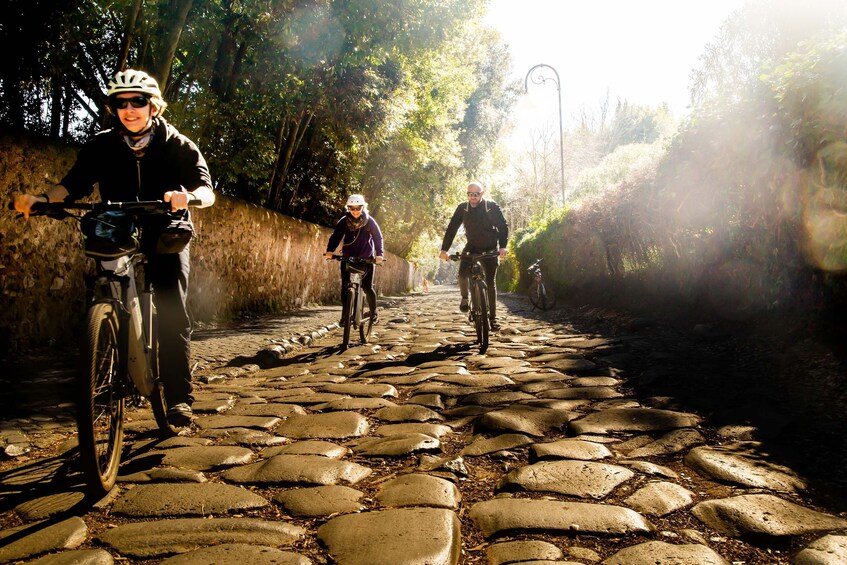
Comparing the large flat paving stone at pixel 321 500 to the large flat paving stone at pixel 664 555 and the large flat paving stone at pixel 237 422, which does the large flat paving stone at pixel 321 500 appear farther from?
the large flat paving stone at pixel 237 422

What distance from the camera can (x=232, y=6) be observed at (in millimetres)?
8734

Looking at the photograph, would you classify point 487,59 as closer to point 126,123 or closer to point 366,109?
point 366,109

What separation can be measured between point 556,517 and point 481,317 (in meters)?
4.67

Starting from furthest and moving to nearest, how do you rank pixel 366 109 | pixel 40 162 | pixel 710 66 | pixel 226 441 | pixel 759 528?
1. pixel 710 66
2. pixel 366 109
3. pixel 40 162
4. pixel 226 441
5. pixel 759 528

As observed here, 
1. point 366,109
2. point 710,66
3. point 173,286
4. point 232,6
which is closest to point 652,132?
point 710,66

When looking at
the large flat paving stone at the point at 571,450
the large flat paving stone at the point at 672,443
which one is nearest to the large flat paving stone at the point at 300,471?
the large flat paving stone at the point at 571,450

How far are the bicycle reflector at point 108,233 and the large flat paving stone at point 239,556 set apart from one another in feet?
4.85

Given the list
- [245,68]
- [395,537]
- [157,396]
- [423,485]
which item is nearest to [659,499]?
[423,485]

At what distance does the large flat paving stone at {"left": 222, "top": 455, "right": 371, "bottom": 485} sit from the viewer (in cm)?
286

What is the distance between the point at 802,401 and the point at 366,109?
11.0 meters

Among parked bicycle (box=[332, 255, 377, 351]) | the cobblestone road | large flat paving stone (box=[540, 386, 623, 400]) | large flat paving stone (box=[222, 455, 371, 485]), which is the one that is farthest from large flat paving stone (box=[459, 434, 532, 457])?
parked bicycle (box=[332, 255, 377, 351])

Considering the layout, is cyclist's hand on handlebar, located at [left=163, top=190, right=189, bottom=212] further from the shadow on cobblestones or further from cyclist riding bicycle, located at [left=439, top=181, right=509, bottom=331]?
cyclist riding bicycle, located at [left=439, top=181, right=509, bottom=331]

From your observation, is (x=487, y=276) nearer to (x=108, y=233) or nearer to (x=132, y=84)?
(x=132, y=84)

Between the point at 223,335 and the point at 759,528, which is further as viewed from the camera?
the point at 223,335
